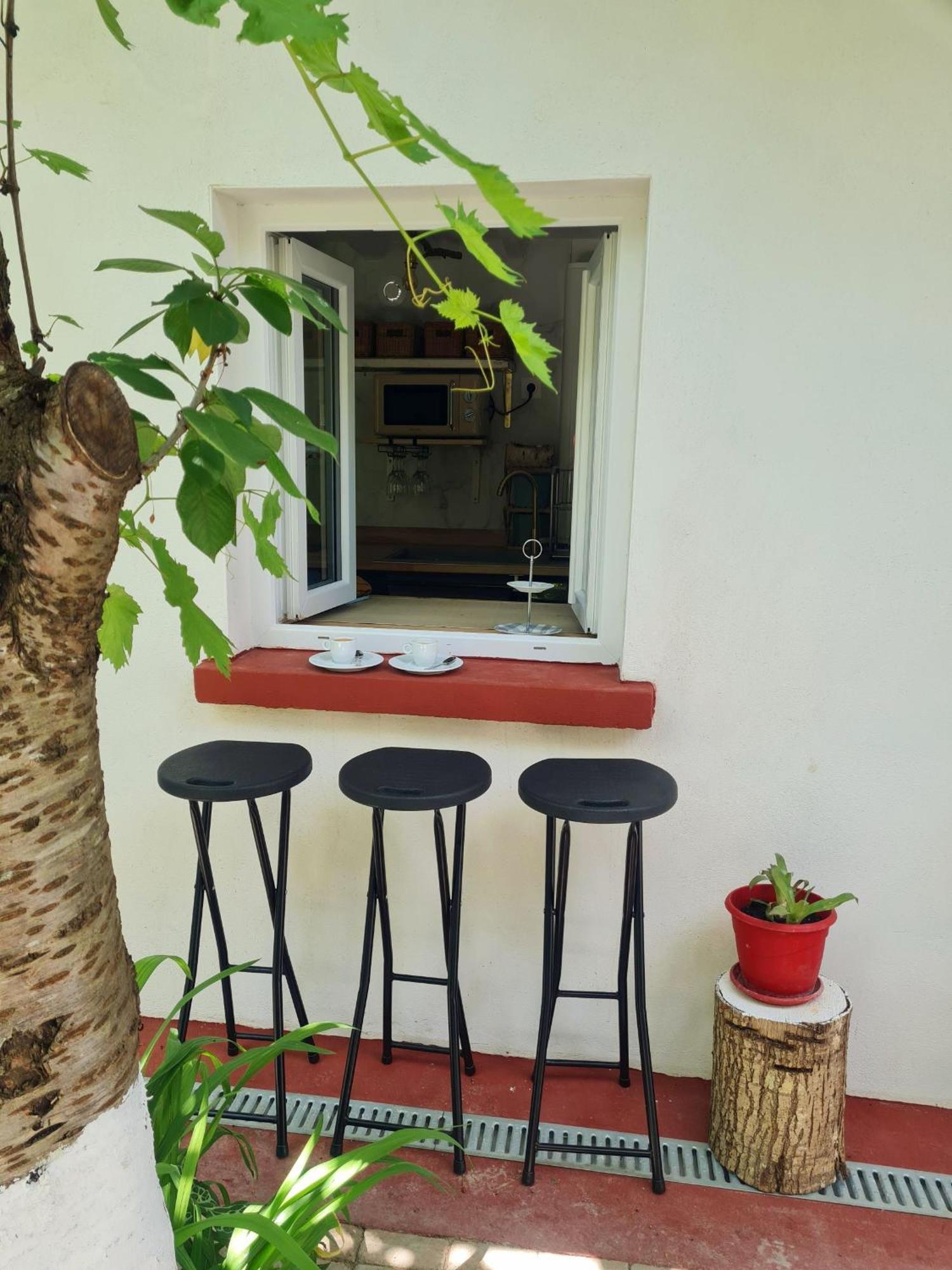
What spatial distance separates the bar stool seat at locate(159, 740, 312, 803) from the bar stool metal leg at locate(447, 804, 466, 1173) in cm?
40

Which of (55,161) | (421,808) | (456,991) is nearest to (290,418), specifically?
(55,161)

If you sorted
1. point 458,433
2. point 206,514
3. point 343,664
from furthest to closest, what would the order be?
point 458,433 < point 343,664 < point 206,514

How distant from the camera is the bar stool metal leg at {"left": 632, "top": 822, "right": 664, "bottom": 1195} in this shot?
2.01 meters

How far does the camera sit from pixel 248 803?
2.33m

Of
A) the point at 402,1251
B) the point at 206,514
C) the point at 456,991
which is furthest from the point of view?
the point at 456,991

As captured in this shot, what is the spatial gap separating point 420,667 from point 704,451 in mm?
881

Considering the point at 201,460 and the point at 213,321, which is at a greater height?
the point at 213,321

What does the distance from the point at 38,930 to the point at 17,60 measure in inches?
90.4

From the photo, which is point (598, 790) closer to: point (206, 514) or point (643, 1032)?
point (643, 1032)

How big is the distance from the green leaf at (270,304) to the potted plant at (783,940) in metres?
1.68

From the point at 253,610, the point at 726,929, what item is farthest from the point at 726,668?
the point at 253,610

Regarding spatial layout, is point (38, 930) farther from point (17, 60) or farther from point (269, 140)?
point (17, 60)

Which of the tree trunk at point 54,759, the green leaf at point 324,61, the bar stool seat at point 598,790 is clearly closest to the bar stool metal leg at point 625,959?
the bar stool seat at point 598,790

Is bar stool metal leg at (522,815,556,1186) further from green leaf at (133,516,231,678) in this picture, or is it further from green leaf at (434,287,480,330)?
green leaf at (434,287,480,330)
